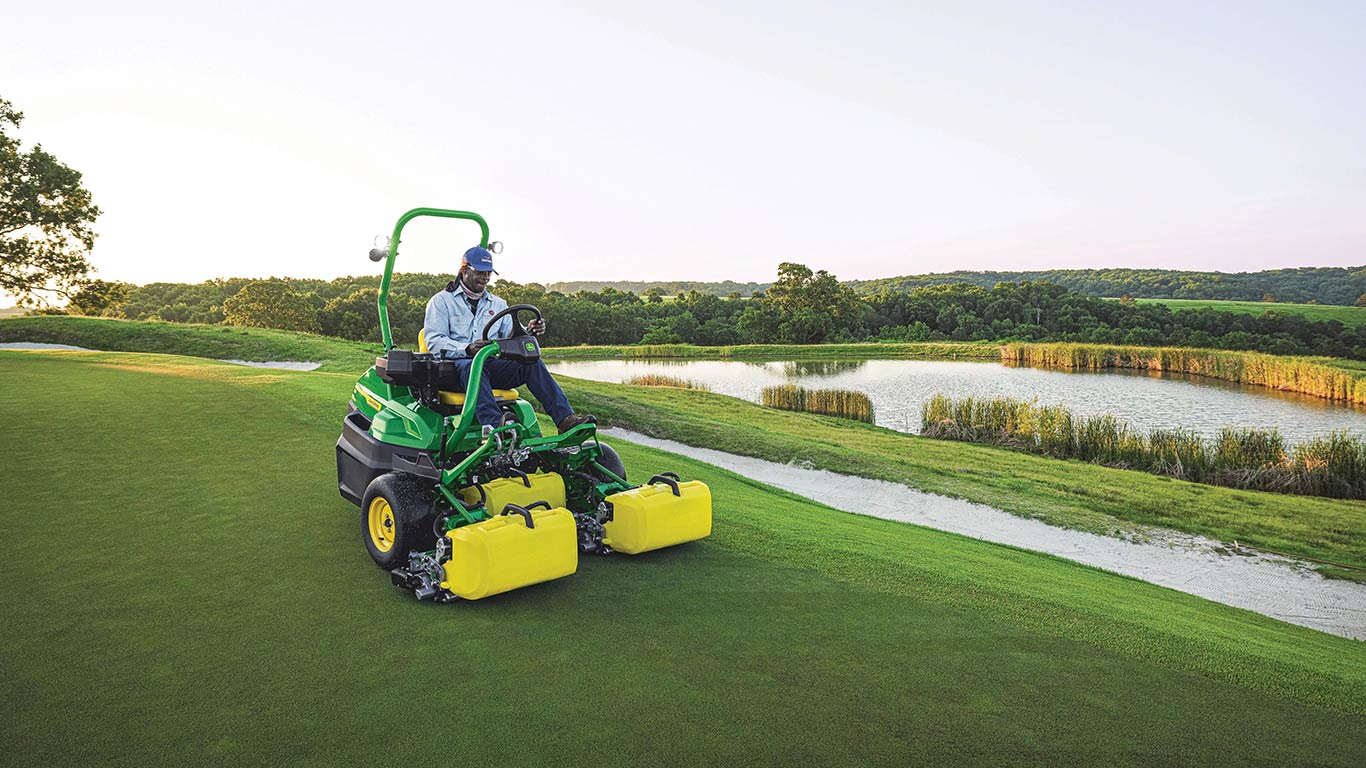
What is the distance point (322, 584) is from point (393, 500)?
0.68 meters

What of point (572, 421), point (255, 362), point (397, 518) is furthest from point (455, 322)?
point (255, 362)

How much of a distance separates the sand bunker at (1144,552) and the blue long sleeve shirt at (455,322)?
675 cm

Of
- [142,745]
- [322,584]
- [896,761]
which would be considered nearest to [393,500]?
[322,584]

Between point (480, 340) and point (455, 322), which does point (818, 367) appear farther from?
point (480, 340)

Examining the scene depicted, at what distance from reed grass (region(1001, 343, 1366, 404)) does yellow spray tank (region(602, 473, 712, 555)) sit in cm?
3162

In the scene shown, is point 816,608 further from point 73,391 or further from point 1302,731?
point 73,391

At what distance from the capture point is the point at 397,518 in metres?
5.37

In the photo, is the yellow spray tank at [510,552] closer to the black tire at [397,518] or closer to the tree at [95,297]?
the black tire at [397,518]

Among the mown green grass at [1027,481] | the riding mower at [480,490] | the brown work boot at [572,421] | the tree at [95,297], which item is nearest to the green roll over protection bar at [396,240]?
the riding mower at [480,490]

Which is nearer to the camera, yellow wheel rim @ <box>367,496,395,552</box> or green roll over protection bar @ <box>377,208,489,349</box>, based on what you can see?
yellow wheel rim @ <box>367,496,395,552</box>

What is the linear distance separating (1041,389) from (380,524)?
1151 inches

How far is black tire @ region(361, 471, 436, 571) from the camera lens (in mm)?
5371

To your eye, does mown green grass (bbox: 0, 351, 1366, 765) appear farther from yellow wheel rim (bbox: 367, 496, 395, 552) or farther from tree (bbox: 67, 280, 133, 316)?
tree (bbox: 67, 280, 133, 316)

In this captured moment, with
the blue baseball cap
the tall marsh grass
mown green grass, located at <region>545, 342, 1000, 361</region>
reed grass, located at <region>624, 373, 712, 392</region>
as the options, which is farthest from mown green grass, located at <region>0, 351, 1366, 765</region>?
mown green grass, located at <region>545, 342, 1000, 361</region>
